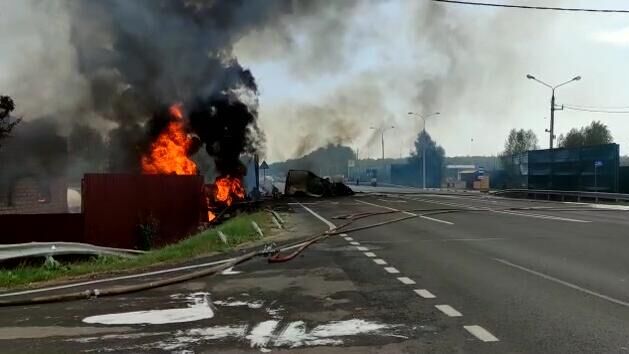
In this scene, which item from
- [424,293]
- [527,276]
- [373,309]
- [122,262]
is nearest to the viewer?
[373,309]

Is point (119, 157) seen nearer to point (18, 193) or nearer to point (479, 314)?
point (18, 193)

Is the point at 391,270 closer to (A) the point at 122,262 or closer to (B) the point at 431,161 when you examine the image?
(A) the point at 122,262

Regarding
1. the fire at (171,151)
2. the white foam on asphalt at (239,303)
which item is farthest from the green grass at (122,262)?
the fire at (171,151)

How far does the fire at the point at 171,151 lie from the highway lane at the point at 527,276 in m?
14.1

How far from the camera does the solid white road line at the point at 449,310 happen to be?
6481mm

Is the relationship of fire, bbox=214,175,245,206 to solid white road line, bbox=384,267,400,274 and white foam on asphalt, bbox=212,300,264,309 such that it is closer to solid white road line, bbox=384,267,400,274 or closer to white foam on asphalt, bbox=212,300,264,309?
solid white road line, bbox=384,267,400,274

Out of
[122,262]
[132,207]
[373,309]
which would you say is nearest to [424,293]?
[373,309]

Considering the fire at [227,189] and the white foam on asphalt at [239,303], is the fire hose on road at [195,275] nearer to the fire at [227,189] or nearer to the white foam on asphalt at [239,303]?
the white foam on asphalt at [239,303]

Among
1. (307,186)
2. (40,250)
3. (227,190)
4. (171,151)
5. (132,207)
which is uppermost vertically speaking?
(171,151)

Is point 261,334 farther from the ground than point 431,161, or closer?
closer

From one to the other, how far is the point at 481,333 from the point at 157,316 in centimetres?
334

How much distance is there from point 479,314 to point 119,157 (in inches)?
958

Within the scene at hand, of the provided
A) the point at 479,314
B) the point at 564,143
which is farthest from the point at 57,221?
the point at 564,143

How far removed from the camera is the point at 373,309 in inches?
268
